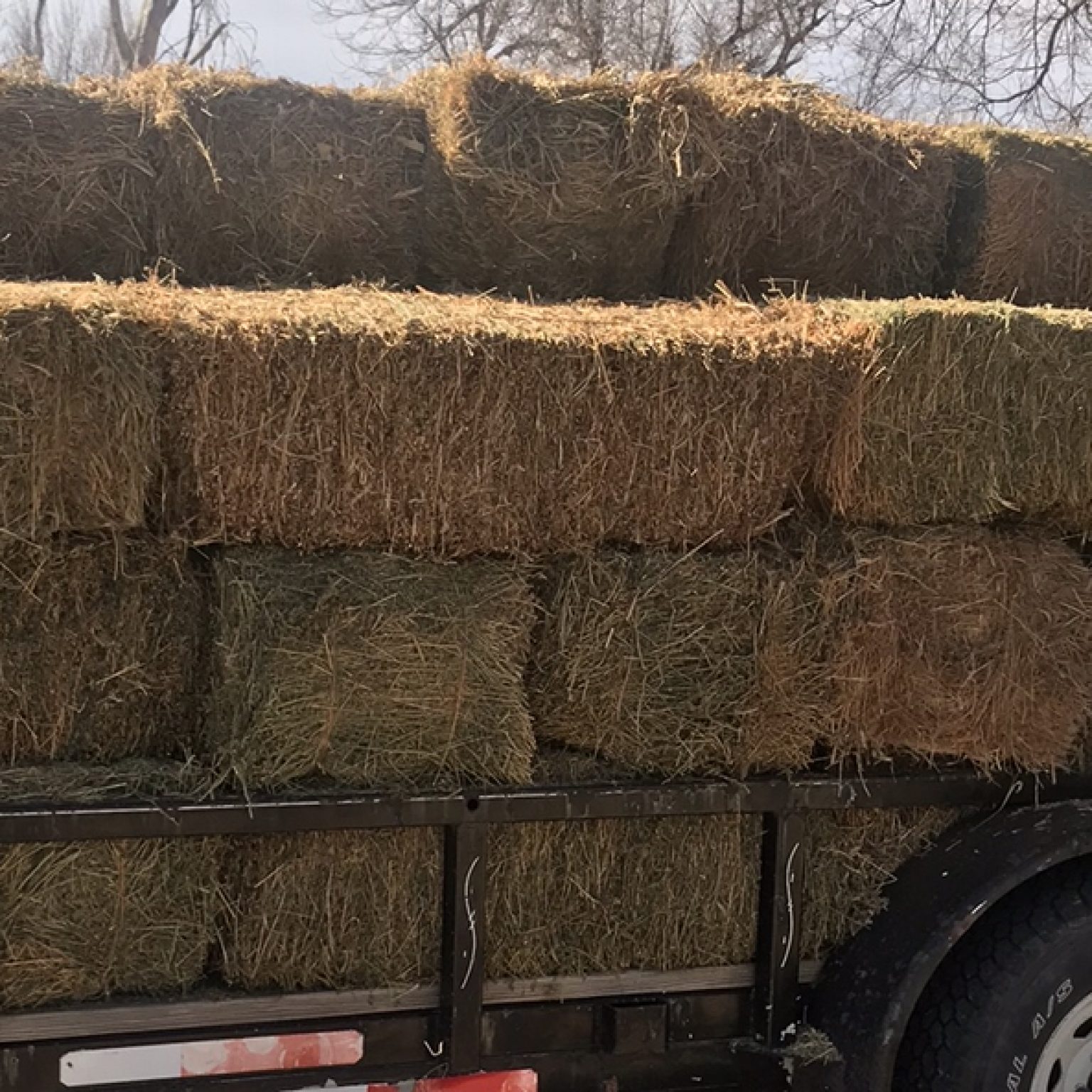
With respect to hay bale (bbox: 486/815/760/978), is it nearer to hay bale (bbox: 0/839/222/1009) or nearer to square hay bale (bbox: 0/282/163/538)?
hay bale (bbox: 0/839/222/1009)

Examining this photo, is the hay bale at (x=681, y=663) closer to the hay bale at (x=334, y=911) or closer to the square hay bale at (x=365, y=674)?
Answer: the square hay bale at (x=365, y=674)

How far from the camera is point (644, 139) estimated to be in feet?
12.2

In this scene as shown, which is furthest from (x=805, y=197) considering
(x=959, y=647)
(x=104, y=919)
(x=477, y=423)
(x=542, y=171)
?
(x=104, y=919)

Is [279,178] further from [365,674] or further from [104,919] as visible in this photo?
[104,919]

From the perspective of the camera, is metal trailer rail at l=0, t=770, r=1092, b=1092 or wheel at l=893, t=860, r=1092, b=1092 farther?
wheel at l=893, t=860, r=1092, b=1092

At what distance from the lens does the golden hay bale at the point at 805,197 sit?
3.82 m

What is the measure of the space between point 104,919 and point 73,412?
1061 millimetres

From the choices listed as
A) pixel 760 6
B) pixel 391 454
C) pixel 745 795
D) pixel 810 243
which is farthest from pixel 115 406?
pixel 760 6

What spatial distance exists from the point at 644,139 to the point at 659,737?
1876 mm

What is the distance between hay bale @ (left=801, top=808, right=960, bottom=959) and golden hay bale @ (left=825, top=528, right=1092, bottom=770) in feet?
0.60

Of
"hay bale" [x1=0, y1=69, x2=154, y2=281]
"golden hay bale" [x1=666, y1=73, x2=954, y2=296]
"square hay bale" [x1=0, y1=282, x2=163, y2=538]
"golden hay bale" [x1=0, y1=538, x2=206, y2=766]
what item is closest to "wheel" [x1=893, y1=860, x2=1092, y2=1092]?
"golden hay bale" [x1=0, y1=538, x2=206, y2=766]

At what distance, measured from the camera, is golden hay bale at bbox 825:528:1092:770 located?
9.70 ft

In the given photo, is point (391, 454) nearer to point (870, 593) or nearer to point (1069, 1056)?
point (870, 593)

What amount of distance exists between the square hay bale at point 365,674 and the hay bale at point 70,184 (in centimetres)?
143
